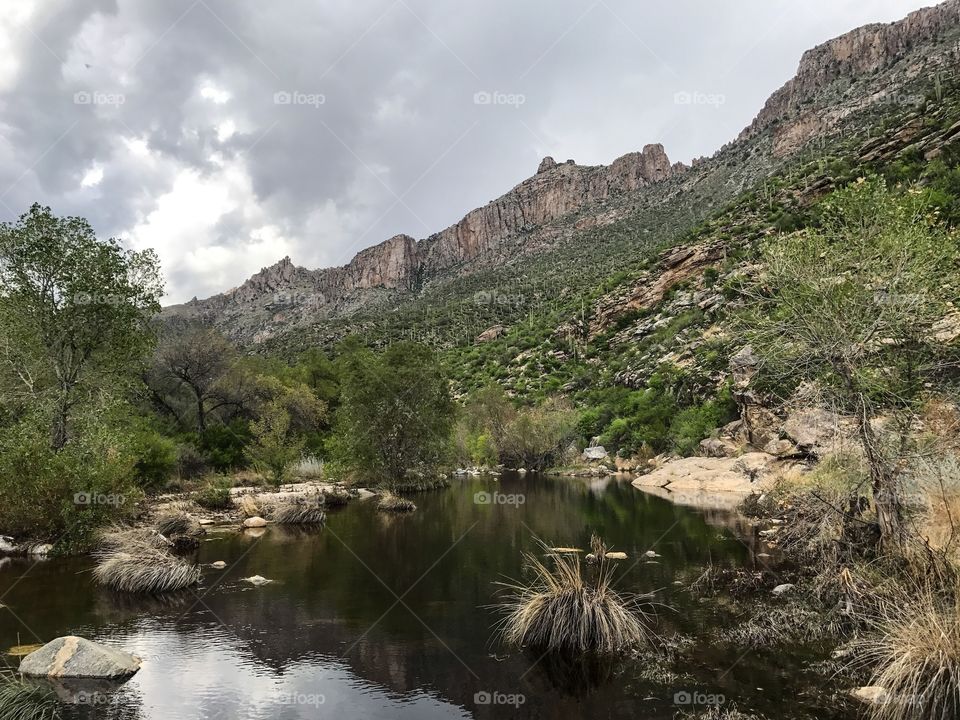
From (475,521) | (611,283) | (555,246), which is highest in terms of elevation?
(555,246)

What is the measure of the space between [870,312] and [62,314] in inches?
1102

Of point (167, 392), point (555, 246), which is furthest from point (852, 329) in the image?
point (555, 246)

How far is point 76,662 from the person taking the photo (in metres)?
9.55

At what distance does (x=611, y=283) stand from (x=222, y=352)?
52.9 meters

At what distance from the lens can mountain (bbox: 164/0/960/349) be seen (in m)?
71.8

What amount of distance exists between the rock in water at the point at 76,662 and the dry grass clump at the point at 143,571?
5.38m

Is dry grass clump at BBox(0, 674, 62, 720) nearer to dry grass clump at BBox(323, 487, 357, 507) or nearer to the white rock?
the white rock

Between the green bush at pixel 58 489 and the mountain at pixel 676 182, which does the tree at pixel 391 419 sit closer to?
the green bush at pixel 58 489

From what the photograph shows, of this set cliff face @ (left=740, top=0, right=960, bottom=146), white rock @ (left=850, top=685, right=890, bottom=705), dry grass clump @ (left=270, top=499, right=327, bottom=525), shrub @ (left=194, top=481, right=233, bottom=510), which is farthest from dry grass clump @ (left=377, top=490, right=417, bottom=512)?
cliff face @ (left=740, top=0, right=960, bottom=146)

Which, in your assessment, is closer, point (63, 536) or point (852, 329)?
point (852, 329)

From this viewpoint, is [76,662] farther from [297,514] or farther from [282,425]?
[282,425]

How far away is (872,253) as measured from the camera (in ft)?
39.7

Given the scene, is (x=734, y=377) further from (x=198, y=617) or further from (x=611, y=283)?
(x=198, y=617)

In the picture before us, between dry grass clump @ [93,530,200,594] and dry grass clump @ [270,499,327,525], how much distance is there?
10.1 m
